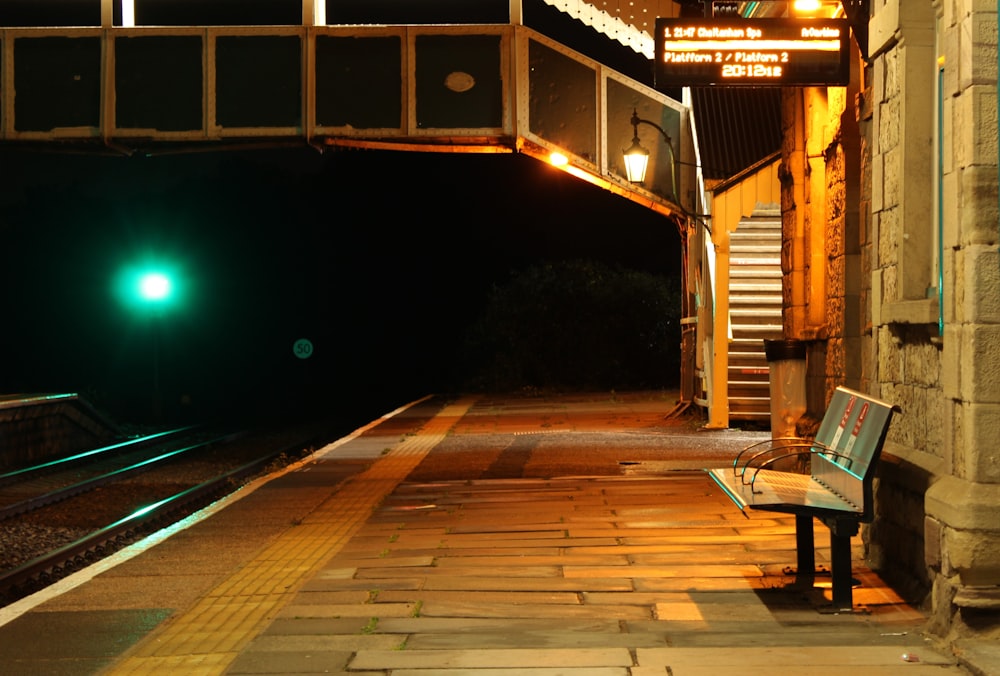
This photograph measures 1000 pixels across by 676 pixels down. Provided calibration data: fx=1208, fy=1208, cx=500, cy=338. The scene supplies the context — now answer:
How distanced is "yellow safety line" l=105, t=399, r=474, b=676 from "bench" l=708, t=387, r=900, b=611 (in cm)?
251

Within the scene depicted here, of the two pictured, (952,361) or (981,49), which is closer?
(981,49)

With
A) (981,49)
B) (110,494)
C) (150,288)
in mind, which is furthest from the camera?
(150,288)

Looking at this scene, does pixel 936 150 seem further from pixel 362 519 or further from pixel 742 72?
pixel 362 519

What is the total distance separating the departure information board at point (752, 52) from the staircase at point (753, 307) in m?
7.99

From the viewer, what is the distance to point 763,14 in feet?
40.7

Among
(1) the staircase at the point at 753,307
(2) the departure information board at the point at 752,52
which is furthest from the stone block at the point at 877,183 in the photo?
(1) the staircase at the point at 753,307

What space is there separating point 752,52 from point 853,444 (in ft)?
14.5

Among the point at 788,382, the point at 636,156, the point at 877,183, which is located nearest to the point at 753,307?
the point at 636,156

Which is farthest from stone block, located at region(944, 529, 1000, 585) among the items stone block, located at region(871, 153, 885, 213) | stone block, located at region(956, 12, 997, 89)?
stone block, located at region(871, 153, 885, 213)

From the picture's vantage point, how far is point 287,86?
15539mm

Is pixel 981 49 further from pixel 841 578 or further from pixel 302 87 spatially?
pixel 302 87

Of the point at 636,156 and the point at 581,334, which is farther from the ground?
the point at 636,156

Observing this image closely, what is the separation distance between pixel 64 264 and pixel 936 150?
41.3m

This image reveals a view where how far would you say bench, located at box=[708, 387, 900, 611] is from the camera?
5.72 m
